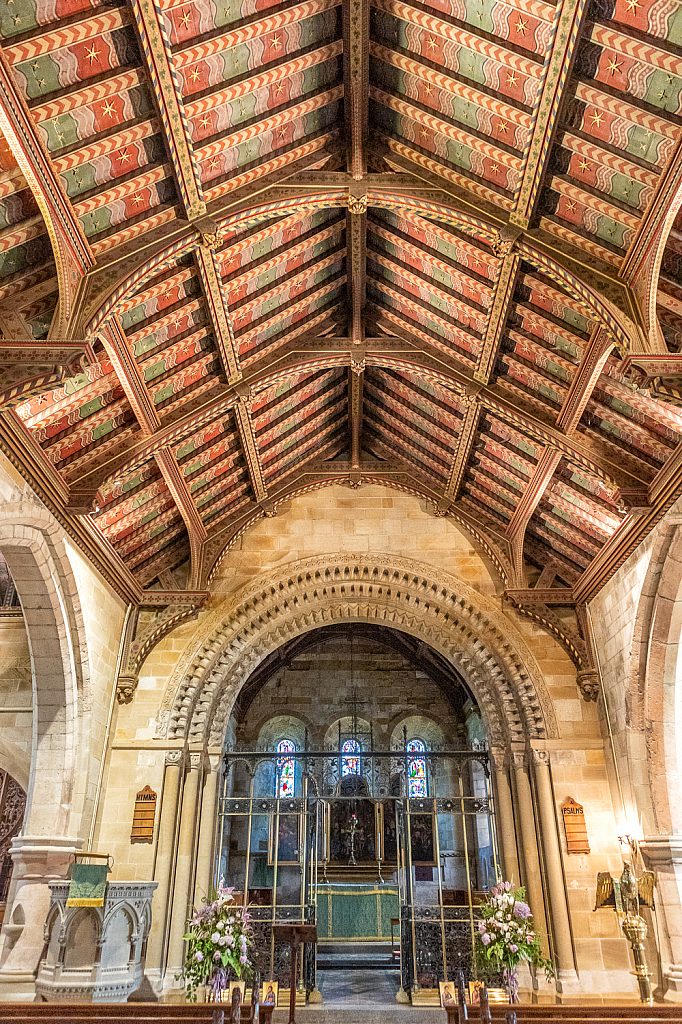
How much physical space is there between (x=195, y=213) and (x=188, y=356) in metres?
1.91

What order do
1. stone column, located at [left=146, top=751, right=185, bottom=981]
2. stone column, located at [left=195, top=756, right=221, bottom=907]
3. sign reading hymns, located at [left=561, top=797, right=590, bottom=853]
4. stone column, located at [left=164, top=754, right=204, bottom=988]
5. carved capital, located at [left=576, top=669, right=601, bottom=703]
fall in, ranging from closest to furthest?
1. stone column, located at [left=146, top=751, right=185, bottom=981]
2. stone column, located at [left=164, top=754, right=204, bottom=988]
3. sign reading hymns, located at [left=561, top=797, right=590, bottom=853]
4. stone column, located at [left=195, top=756, right=221, bottom=907]
5. carved capital, located at [left=576, top=669, right=601, bottom=703]

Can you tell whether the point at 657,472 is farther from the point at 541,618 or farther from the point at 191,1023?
the point at 191,1023

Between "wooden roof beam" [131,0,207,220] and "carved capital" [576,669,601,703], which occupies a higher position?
"wooden roof beam" [131,0,207,220]

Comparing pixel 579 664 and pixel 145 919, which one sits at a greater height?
pixel 579 664

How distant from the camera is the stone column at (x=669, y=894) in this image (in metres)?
7.91

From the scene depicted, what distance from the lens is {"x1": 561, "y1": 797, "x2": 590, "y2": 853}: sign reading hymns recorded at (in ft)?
30.8

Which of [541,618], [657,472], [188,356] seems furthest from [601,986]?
[188,356]

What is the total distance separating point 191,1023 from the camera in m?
5.17

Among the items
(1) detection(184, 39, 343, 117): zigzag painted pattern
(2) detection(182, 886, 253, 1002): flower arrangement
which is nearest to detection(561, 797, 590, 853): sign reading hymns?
(2) detection(182, 886, 253, 1002): flower arrangement

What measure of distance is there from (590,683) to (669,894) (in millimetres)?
2653

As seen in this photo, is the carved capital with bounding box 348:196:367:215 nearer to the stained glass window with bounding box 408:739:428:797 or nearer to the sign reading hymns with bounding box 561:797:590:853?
the sign reading hymns with bounding box 561:797:590:853

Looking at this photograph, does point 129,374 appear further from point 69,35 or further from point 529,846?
point 529,846

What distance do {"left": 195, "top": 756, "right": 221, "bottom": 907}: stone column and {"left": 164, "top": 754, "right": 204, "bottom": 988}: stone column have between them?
0.39 ft

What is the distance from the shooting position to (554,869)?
9312mm
